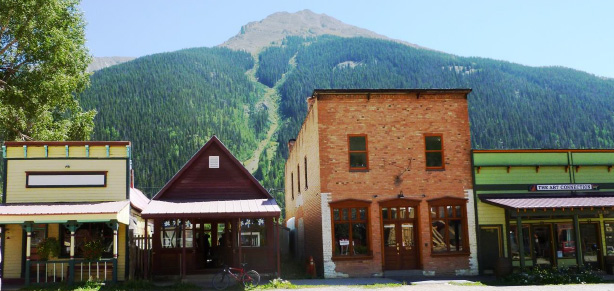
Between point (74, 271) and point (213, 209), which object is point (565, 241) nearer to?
point (213, 209)

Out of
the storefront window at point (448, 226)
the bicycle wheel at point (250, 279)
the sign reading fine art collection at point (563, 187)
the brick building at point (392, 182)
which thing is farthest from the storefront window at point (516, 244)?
the bicycle wheel at point (250, 279)

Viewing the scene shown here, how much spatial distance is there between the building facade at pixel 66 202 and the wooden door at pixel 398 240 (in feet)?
33.1

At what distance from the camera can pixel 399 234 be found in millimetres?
22141

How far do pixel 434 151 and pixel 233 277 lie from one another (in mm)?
9867

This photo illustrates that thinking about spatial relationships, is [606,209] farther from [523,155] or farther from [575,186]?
[523,155]

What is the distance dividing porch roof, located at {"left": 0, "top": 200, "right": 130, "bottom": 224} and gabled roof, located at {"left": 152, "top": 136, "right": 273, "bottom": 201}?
3.35 metres

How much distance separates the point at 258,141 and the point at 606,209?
14346cm

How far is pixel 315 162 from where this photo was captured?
905 inches

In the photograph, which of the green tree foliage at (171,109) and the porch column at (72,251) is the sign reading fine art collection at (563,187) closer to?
the porch column at (72,251)

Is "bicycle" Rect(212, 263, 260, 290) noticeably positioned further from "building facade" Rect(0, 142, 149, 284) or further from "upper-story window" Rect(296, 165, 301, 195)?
"upper-story window" Rect(296, 165, 301, 195)

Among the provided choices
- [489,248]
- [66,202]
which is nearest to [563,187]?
[489,248]

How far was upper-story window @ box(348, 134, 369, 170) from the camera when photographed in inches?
875

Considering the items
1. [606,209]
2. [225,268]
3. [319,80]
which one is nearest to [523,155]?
[606,209]

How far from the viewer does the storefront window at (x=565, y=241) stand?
22.7 m
